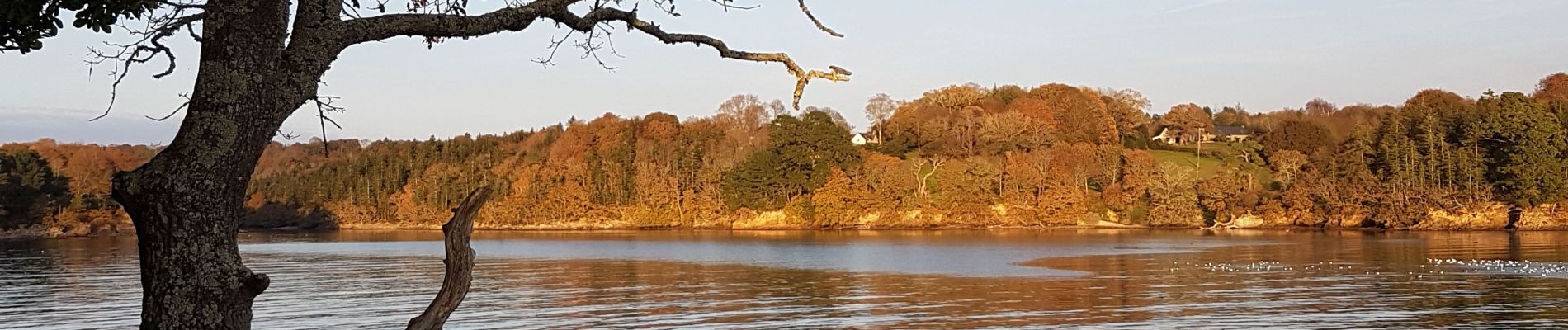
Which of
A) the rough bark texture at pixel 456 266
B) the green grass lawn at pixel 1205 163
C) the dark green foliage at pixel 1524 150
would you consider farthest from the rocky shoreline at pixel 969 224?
the rough bark texture at pixel 456 266

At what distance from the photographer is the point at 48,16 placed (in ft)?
19.0

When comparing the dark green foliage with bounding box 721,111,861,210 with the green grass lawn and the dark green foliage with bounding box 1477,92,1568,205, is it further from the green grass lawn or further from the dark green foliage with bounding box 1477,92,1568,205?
the dark green foliage with bounding box 1477,92,1568,205

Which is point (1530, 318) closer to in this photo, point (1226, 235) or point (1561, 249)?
point (1561, 249)

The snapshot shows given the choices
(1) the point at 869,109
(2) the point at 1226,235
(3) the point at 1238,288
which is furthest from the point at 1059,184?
(3) the point at 1238,288

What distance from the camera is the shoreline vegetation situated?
275 ft

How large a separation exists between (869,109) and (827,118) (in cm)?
3369

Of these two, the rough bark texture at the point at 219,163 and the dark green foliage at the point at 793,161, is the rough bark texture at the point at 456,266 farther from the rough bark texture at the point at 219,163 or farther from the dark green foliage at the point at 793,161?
the dark green foliage at the point at 793,161

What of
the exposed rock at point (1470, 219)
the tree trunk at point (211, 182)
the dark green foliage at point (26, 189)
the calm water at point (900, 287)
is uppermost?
the dark green foliage at point (26, 189)

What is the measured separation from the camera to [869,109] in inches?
5448

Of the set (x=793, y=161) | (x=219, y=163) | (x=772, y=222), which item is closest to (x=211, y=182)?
(x=219, y=163)

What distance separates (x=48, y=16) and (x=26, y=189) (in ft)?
360

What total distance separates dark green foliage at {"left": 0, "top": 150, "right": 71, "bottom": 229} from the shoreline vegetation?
0.53 ft

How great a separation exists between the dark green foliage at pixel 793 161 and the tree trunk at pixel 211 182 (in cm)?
9931

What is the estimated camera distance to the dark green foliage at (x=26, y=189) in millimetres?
99312
